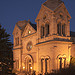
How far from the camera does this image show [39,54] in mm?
35219

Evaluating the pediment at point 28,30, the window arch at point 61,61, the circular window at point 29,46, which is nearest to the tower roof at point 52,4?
the pediment at point 28,30

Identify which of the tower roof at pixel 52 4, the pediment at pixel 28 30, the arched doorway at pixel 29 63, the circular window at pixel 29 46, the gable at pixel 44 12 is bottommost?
the arched doorway at pixel 29 63

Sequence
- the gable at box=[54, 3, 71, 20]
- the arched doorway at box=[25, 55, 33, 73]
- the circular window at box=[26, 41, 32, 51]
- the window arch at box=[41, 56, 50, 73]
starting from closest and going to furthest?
the window arch at box=[41, 56, 50, 73]
the gable at box=[54, 3, 71, 20]
the arched doorway at box=[25, 55, 33, 73]
the circular window at box=[26, 41, 32, 51]

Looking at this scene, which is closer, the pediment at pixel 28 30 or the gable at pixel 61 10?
the gable at pixel 61 10

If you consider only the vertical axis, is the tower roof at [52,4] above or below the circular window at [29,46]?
above

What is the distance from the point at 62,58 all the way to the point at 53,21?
296 inches

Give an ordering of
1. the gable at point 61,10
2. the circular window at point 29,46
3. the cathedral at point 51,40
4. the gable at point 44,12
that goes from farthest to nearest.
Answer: the circular window at point 29,46
the gable at point 44,12
the gable at point 61,10
the cathedral at point 51,40

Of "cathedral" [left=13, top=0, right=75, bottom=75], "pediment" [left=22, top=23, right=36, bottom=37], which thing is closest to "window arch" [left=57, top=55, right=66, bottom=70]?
"cathedral" [left=13, top=0, right=75, bottom=75]

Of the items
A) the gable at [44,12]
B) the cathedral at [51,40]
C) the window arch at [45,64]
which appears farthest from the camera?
the gable at [44,12]

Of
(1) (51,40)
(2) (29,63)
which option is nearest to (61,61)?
(1) (51,40)

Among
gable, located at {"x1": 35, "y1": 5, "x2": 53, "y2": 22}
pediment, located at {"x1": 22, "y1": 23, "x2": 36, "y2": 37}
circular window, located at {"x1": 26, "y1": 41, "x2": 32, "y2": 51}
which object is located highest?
gable, located at {"x1": 35, "y1": 5, "x2": 53, "y2": 22}

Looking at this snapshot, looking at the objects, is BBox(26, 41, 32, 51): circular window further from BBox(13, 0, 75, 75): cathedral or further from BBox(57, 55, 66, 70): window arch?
BBox(57, 55, 66, 70): window arch

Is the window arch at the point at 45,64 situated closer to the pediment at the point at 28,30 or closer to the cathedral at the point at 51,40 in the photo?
the cathedral at the point at 51,40

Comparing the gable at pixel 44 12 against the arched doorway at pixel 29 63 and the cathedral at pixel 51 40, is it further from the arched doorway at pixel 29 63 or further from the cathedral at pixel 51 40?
the arched doorway at pixel 29 63
